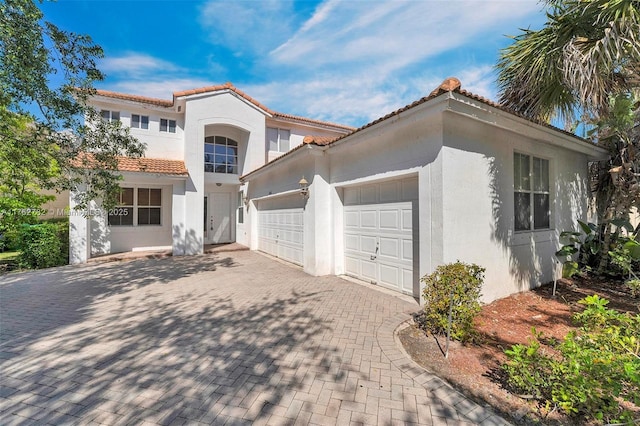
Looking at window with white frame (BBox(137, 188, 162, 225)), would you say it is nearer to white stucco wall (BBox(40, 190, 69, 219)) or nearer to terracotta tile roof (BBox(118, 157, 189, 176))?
terracotta tile roof (BBox(118, 157, 189, 176))

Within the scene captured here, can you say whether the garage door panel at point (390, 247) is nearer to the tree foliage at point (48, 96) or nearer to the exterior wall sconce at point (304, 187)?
the exterior wall sconce at point (304, 187)

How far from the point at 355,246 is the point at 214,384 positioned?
19.5 feet

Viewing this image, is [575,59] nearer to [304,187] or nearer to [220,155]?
[304,187]

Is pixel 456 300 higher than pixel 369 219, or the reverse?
pixel 369 219

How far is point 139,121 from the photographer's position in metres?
14.6

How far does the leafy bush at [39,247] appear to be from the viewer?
10.7 meters

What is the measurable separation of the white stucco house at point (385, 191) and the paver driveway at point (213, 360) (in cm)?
190

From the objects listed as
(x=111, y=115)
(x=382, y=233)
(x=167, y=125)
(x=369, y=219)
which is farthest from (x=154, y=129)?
(x=382, y=233)

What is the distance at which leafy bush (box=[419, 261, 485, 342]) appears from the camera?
450 cm

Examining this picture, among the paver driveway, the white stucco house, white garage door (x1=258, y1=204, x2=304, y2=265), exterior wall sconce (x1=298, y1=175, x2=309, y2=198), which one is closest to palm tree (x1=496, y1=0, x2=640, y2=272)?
the white stucco house

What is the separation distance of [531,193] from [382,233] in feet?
13.8

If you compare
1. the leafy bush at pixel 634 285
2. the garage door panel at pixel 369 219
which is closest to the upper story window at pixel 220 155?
the garage door panel at pixel 369 219

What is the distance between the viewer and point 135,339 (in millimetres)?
4641

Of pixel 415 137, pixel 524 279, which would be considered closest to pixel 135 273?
pixel 415 137
